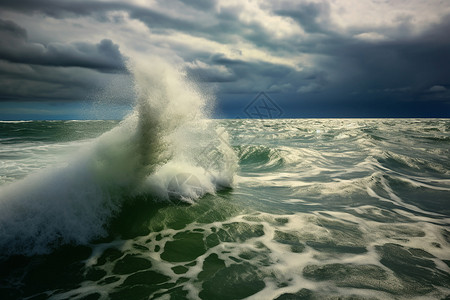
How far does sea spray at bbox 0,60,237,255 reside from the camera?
4191 millimetres

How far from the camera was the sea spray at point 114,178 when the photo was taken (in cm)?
419

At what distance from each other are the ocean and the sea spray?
0.02m

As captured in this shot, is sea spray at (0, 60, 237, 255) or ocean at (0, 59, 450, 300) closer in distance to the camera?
ocean at (0, 59, 450, 300)

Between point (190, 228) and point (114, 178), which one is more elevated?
point (114, 178)

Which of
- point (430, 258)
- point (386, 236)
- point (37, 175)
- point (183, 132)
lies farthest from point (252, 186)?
point (37, 175)

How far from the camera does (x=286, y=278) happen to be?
3.41 metres

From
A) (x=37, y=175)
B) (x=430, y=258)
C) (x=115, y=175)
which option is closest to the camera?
(x=430, y=258)

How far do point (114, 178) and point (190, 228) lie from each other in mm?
1943

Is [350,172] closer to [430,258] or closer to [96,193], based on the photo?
[430,258]

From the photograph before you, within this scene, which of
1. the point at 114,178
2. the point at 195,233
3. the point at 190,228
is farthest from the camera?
the point at 114,178

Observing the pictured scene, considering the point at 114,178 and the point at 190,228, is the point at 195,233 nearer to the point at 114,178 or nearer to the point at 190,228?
the point at 190,228

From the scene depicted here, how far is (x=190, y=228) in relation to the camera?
4.99 metres

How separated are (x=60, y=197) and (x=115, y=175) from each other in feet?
3.58

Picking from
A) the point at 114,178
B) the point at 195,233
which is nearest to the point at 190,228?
the point at 195,233
